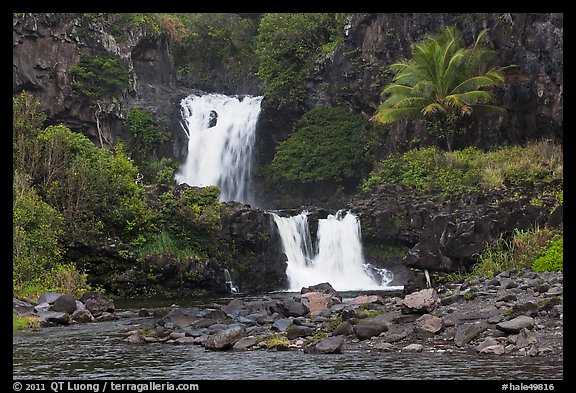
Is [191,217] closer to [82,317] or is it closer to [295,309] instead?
[82,317]

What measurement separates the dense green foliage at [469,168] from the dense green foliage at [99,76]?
49.1 ft

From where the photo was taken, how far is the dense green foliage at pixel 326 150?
39.0 meters

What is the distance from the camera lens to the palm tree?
108 ft

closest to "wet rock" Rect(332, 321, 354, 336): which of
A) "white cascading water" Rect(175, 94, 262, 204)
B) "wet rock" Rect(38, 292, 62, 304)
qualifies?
"wet rock" Rect(38, 292, 62, 304)

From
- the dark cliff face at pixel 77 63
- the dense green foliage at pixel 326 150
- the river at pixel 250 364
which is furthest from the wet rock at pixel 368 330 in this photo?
the dark cliff face at pixel 77 63

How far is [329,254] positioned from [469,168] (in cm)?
754

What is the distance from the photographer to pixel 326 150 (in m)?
39.6

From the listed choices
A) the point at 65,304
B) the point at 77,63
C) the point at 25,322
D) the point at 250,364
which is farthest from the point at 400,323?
the point at 77,63

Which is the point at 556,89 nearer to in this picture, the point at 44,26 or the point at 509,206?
the point at 509,206

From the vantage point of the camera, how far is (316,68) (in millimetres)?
41750

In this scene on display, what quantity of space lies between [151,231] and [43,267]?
6233 millimetres

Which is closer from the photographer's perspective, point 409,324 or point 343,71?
point 409,324

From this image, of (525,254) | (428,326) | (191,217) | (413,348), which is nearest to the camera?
(413,348)
